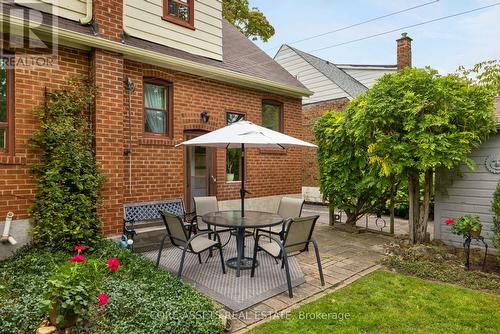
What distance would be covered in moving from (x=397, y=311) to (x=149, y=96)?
19.2 feet

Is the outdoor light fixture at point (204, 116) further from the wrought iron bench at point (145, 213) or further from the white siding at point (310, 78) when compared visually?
the white siding at point (310, 78)

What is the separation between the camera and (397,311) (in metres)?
3.47

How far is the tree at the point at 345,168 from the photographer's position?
22.9 ft

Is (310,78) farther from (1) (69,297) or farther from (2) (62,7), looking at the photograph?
(1) (69,297)

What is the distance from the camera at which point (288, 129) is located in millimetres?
9305

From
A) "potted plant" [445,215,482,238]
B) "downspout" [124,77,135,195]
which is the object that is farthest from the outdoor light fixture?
"potted plant" [445,215,482,238]

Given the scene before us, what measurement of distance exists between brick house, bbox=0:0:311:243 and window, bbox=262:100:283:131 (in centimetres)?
3

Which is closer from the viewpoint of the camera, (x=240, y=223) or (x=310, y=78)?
(x=240, y=223)

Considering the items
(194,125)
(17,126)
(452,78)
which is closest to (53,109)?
(17,126)

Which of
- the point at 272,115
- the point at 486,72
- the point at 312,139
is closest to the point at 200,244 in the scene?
the point at 272,115

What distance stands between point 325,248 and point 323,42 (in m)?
7.78

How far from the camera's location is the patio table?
440cm

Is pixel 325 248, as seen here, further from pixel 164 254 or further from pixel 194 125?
pixel 194 125

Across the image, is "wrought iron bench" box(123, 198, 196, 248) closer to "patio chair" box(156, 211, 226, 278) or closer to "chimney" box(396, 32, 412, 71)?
"patio chair" box(156, 211, 226, 278)
